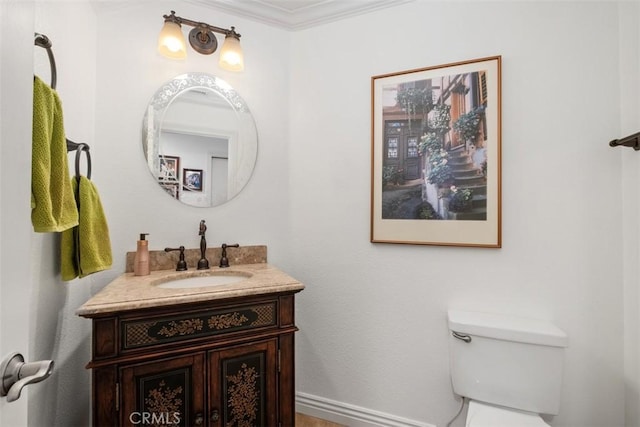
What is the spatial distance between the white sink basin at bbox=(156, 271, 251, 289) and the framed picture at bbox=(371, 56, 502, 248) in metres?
0.79

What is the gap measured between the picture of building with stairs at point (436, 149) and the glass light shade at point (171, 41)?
1.13 m

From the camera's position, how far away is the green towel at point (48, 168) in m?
0.77

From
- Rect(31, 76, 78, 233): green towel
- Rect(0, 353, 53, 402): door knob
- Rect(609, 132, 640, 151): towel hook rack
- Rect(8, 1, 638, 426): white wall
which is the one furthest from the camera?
Rect(8, 1, 638, 426): white wall

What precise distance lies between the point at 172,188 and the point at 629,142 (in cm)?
215

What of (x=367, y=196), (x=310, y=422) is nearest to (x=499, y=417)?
(x=310, y=422)

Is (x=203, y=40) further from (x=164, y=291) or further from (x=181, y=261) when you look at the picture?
(x=164, y=291)

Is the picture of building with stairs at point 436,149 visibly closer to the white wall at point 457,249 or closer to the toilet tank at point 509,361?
the white wall at point 457,249

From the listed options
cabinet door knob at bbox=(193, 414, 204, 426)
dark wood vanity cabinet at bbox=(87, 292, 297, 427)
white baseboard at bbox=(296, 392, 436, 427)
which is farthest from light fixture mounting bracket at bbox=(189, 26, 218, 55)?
white baseboard at bbox=(296, 392, 436, 427)

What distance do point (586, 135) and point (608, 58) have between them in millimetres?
345

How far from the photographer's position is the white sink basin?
154 centimetres

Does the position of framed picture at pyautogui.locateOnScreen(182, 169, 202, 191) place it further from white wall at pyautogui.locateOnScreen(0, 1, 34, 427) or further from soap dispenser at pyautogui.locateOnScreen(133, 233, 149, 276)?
white wall at pyautogui.locateOnScreen(0, 1, 34, 427)

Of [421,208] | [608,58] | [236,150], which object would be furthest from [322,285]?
[608,58]

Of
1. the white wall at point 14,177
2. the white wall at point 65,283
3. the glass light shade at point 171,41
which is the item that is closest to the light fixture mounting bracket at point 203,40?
the glass light shade at point 171,41

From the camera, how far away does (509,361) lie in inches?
50.9
